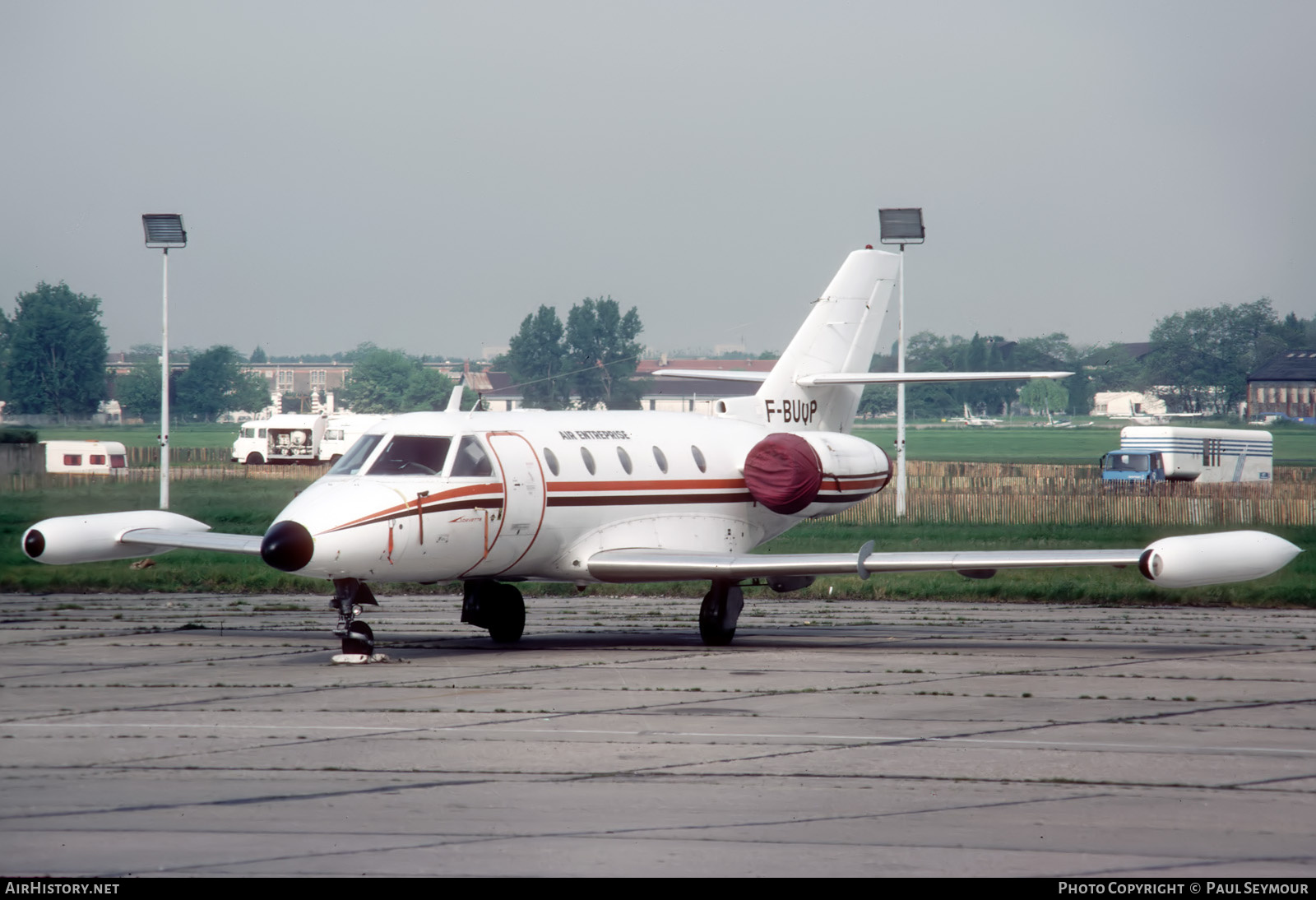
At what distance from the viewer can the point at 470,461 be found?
1758cm

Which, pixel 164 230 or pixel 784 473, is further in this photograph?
pixel 164 230

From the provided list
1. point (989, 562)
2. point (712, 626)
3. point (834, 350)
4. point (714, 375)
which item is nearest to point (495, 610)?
point (712, 626)

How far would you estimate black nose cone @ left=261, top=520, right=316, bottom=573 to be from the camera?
50.6 feet

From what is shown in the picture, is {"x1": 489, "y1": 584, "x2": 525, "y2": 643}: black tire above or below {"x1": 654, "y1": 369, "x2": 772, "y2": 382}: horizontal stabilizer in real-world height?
below

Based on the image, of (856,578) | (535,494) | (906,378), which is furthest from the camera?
(856,578)

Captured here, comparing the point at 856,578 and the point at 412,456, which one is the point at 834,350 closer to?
the point at 856,578

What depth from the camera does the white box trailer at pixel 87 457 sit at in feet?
224

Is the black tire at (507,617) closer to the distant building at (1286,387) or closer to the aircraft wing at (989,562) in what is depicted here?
the aircraft wing at (989,562)

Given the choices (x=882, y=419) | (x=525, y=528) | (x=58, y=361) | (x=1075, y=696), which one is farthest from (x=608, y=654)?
(x=882, y=419)

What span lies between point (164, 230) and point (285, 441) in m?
35.5
